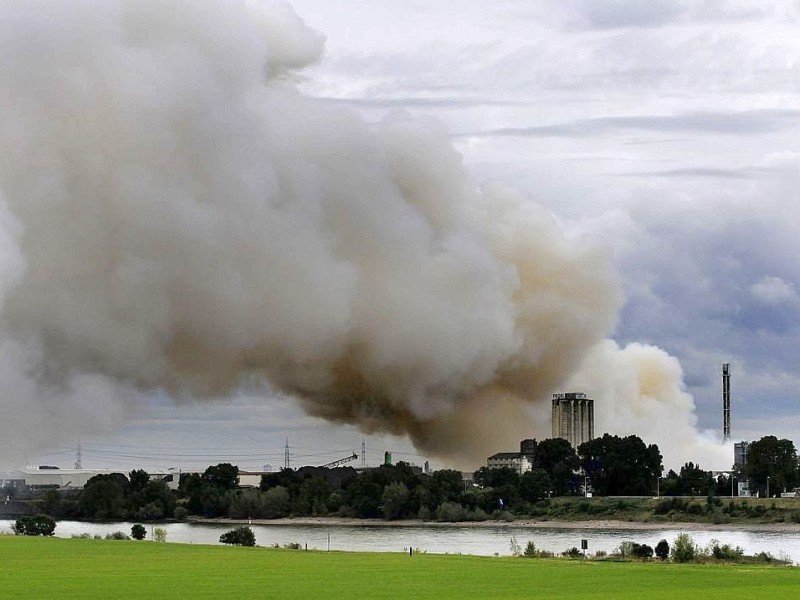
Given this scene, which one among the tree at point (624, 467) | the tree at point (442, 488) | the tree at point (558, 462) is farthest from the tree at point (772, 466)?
the tree at point (442, 488)

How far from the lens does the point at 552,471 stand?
115 metres

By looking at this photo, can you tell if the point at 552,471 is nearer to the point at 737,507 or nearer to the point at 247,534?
the point at 737,507

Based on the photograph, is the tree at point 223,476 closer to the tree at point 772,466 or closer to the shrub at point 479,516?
the shrub at point 479,516

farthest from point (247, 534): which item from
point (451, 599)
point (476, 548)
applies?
point (451, 599)

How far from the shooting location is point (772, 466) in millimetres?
107750

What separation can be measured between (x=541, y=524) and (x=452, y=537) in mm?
16396

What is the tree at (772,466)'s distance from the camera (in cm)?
10719

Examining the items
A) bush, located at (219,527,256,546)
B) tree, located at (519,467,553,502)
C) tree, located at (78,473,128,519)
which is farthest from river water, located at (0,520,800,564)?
tree, located at (519,467,553,502)

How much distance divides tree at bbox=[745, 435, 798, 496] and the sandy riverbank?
1344 cm

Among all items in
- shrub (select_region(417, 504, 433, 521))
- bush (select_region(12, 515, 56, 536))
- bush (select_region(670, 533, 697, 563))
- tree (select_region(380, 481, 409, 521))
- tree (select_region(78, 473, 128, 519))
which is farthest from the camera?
tree (select_region(78, 473, 128, 519))

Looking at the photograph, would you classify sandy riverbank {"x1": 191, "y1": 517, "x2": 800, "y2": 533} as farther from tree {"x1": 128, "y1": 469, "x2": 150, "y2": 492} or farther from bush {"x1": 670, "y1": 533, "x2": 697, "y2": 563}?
bush {"x1": 670, "y1": 533, "x2": 697, "y2": 563}

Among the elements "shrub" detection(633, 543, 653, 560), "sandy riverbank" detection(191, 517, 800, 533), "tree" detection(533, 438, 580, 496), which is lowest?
"shrub" detection(633, 543, 653, 560)

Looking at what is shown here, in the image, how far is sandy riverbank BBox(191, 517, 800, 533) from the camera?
92.9 m

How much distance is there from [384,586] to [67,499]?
285 feet
